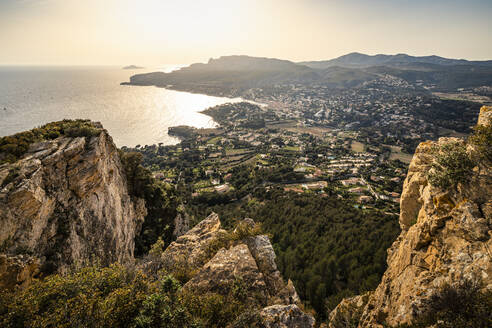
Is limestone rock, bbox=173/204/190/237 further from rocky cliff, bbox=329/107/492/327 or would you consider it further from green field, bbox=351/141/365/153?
green field, bbox=351/141/365/153

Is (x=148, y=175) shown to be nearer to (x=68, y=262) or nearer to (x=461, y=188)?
(x=68, y=262)

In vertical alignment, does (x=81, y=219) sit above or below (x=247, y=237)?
above

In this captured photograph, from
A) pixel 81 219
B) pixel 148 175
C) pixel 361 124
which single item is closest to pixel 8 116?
pixel 148 175

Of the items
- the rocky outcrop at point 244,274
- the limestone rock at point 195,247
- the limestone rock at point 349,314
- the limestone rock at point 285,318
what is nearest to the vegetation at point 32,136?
the limestone rock at point 195,247

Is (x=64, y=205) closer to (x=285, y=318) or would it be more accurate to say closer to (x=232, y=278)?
(x=232, y=278)

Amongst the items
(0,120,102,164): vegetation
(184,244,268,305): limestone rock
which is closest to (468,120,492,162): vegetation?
(184,244,268,305): limestone rock

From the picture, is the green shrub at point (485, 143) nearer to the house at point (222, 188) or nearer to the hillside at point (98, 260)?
the hillside at point (98, 260)
